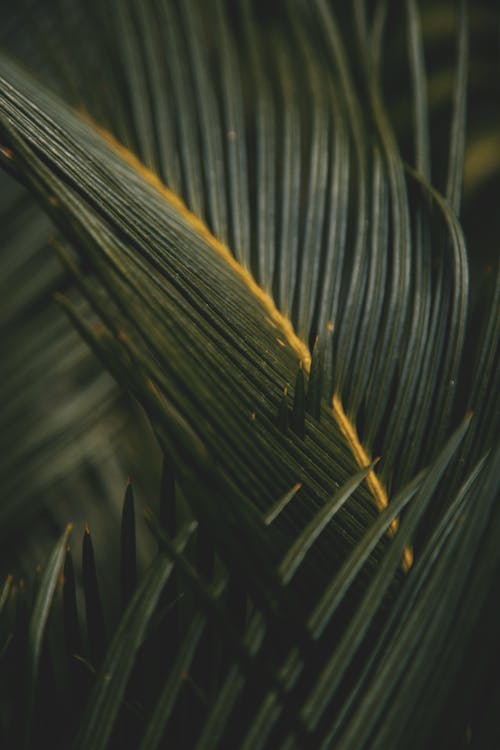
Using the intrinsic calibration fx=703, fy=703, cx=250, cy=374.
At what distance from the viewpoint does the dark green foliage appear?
0.36 meters

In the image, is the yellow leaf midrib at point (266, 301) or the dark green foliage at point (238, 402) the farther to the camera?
the yellow leaf midrib at point (266, 301)

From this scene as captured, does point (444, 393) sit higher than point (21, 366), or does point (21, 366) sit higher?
point (21, 366)

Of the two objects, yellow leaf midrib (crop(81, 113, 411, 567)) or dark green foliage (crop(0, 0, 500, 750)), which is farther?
yellow leaf midrib (crop(81, 113, 411, 567))

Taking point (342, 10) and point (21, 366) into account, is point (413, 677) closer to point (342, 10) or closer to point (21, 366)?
point (21, 366)

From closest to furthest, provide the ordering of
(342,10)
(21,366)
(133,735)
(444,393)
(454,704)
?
(454,704) → (133,735) → (444,393) → (21,366) → (342,10)

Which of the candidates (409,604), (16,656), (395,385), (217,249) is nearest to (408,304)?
(395,385)

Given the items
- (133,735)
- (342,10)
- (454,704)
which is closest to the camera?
(454,704)

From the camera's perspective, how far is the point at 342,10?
3.38ft

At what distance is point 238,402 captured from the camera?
17.3 inches

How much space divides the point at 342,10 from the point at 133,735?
987 millimetres

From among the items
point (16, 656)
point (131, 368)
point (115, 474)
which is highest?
point (131, 368)

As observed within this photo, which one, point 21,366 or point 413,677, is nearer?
point 413,677

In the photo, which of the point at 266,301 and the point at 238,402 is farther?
the point at 266,301

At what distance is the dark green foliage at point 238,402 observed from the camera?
360 millimetres
